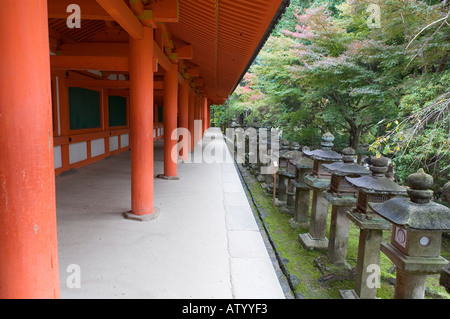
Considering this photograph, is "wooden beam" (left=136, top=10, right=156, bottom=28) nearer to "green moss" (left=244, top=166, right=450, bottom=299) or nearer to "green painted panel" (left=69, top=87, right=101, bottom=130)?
"green moss" (left=244, top=166, right=450, bottom=299)

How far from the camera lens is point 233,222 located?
4.96 m

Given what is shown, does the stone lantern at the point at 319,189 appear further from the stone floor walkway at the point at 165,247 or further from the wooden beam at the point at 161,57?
the wooden beam at the point at 161,57

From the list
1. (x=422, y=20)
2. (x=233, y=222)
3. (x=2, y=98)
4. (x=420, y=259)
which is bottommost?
(x=233, y=222)

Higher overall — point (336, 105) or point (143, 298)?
point (336, 105)

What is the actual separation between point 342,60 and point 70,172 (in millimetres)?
8045

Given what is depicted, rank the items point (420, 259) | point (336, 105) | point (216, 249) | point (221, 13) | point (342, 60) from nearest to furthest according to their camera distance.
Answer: point (420, 259) < point (216, 249) < point (221, 13) < point (342, 60) < point (336, 105)

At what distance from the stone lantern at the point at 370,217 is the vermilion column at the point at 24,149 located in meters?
3.06

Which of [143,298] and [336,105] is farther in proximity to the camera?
[336,105]

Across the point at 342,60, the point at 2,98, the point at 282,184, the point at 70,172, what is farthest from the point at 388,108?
the point at 2,98

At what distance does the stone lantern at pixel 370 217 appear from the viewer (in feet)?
10.9

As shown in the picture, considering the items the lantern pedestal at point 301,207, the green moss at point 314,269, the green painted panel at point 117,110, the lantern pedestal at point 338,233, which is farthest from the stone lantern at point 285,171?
the green painted panel at point 117,110

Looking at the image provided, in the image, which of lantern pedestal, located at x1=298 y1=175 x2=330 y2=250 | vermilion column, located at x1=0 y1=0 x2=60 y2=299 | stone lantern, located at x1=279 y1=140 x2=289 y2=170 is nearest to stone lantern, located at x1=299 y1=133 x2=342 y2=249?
lantern pedestal, located at x1=298 y1=175 x2=330 y2=250

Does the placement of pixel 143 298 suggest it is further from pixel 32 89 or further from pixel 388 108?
pixel 388 108
